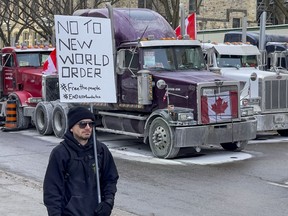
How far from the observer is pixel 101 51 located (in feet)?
21.3

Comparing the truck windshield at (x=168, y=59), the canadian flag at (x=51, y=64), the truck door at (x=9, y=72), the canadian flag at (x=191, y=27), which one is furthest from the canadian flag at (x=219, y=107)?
the truck door at (x=9, y=72)

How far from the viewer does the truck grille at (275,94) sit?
1603cm

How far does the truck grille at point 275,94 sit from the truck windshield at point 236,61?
164 cm

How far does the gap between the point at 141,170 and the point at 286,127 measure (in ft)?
19.9

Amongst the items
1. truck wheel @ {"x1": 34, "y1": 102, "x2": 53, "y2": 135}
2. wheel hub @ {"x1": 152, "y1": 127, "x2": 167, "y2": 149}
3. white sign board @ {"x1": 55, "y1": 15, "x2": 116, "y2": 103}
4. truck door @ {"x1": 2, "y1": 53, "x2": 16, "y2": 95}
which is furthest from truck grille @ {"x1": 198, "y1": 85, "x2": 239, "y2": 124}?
truck door @ {"x1": 2, "y1": 53, "x2": 16, "y2": 95}

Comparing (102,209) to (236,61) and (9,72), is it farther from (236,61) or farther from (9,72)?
(9,72)

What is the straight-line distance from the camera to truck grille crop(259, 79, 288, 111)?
1603 cm

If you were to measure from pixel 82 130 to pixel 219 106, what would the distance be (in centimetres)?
844

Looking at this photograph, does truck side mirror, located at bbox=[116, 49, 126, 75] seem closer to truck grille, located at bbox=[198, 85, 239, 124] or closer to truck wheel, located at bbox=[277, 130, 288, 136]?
truck grille, located at bbox=[198, 85, 239, 124]

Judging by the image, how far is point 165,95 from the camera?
13.3 meters

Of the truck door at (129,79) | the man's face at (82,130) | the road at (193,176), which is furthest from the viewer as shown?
the truck door at (129,79)

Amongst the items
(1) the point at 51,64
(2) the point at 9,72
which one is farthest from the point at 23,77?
(1) the point at 51,64

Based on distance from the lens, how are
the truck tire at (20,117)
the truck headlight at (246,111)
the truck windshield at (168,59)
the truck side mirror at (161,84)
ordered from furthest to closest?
the truck tire at (20,117)
the truck windshield at (168,59)
the truck headlight at (246,111)
the truck side mirror at (161,84)

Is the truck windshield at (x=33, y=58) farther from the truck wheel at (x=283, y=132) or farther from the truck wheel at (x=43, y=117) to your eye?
the truck wheel at (x=283, y=132)
